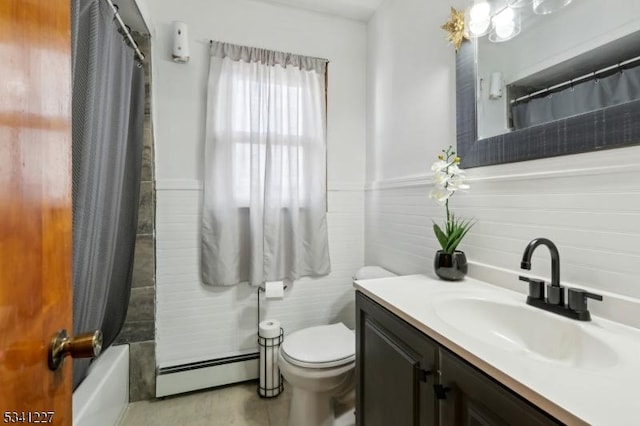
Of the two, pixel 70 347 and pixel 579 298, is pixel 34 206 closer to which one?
pixel 70 347

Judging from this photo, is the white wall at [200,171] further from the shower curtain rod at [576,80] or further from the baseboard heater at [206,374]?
the shower curtain rod at [576,80]

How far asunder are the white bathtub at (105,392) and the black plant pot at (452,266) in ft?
5.07

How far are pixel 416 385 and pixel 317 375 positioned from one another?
2.16ft

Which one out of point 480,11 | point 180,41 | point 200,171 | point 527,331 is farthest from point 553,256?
point 180,41

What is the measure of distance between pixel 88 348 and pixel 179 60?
177 cm

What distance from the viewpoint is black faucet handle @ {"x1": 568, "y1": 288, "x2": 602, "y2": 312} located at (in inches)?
30.7

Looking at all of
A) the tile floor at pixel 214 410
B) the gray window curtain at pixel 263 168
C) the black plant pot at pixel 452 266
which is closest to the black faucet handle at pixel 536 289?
the black plant pot at pixel 452 266

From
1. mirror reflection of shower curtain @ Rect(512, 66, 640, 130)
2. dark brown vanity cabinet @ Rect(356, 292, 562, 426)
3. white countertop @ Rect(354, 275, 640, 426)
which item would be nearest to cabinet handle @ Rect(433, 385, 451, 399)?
dark brown vanity cabinet @ Rect(356, 292, 562, 426)

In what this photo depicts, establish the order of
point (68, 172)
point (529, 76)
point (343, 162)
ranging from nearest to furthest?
point (68, 172) → point (529, 76) → point (343, 162)

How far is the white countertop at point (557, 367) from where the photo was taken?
456 millimetres

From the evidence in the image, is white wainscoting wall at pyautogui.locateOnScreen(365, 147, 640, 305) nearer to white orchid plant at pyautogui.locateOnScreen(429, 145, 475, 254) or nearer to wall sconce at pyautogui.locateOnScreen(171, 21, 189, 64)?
white orchid plant at pyautogui.locateOnScreen(429, 145, 475, 254)

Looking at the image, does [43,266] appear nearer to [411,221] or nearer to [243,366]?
[411,221]

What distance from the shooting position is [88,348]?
0.50 m

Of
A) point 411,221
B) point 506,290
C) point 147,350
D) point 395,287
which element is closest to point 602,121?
point 506,290
